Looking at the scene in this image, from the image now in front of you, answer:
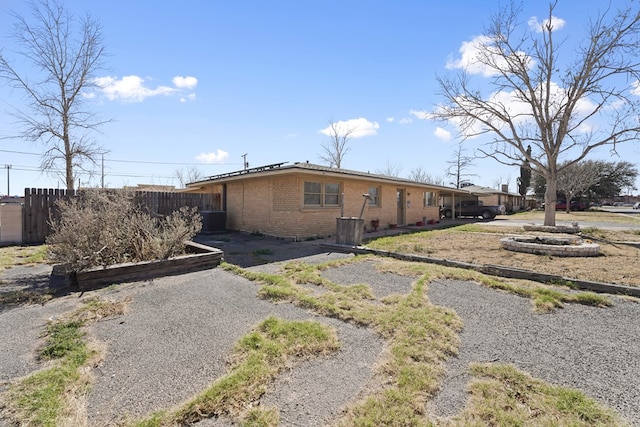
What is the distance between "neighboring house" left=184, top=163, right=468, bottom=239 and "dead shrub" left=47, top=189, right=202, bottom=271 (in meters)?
4.63

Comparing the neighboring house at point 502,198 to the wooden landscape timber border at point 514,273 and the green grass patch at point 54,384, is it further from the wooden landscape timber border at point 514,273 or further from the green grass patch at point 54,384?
the green grass patch at point 54,384

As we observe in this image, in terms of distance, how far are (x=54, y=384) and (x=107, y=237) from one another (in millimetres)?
3837

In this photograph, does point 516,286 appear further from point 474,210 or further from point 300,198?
point 474,210

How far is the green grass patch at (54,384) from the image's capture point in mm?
2070

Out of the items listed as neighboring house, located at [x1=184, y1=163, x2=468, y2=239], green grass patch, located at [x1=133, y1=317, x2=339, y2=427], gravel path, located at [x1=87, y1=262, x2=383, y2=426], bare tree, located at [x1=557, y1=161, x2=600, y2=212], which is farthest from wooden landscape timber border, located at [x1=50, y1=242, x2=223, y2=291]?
bare tree, located at [x1=557, y1=161, x2=600, y2=212]

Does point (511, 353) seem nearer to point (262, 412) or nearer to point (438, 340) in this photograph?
point (438, 340)

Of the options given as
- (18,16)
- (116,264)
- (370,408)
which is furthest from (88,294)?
(18,16)

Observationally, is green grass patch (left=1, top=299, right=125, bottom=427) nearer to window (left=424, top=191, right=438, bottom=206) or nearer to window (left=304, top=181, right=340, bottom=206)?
window (left=304, top=181, right=340, bottom=206)

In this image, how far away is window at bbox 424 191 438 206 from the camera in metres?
20.4

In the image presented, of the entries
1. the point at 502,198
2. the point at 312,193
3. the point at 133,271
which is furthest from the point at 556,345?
the point at 502,198

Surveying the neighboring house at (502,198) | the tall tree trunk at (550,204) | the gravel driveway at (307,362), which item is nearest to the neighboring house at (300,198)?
the gravel driveway at (307,362)

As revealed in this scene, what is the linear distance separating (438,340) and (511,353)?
2.24 feet

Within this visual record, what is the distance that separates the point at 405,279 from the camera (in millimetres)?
5664

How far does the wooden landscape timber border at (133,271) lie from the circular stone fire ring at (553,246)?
26.9 ft
